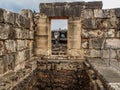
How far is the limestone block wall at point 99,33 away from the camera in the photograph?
8.48m

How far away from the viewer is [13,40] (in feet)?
20.2

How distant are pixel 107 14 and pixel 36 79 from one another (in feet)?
12.9

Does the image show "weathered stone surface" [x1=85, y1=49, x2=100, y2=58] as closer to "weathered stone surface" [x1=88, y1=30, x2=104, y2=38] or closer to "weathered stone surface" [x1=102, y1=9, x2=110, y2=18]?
"weathered stone surface" [x1=88, y1=30, x2=104, y2=38]

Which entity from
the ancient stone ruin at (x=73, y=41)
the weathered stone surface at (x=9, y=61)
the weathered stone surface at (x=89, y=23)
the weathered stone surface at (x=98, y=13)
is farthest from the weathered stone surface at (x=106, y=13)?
the weathered stone surface at (x=9, y=61)

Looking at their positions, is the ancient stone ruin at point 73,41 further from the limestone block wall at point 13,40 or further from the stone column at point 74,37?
the limestone block wall at point 13,40

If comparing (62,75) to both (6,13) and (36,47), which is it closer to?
(36,47)

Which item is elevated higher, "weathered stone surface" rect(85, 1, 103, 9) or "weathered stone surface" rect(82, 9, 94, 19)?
"weathered stone surface" rect(85, 1, 103, 9)

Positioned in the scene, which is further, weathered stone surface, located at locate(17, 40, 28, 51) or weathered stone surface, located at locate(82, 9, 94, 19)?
weathered stone surface, located at locate(82, 9, 94, 19)

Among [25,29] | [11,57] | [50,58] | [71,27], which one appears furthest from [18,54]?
[71,27]

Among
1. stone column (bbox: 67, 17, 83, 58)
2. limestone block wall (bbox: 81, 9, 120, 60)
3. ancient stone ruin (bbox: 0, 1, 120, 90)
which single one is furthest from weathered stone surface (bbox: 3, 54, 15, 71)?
limestone block wall (bbox: 81, 9, 120, 60)

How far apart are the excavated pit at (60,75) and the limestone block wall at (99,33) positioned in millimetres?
843

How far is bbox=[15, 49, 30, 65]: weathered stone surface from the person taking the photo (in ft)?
21.7

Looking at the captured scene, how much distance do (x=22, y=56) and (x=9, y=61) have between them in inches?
55.3

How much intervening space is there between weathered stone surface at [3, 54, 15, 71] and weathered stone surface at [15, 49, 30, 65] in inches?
14.9
